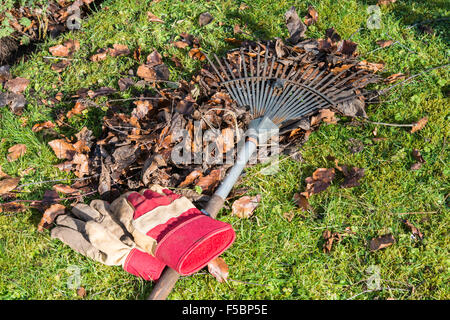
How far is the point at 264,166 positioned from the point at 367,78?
3.80 feet

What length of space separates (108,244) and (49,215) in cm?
59

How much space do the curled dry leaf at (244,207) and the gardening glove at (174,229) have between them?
244 mm

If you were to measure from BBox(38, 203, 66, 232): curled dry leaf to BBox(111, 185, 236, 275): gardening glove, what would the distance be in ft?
1.39

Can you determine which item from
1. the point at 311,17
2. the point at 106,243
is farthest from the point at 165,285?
the point at 311,17

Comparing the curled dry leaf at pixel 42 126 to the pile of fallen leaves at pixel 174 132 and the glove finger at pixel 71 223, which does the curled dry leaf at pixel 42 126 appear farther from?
the glove finger at pixel 71 223

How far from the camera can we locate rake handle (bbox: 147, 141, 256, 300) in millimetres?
2197

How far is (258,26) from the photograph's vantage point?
3.80 metres

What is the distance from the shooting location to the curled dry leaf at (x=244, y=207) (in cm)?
263

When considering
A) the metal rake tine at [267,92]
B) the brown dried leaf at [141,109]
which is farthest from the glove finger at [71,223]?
the metal rake tine at [267,92]

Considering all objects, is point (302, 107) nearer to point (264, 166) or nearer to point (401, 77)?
point (264, 166)

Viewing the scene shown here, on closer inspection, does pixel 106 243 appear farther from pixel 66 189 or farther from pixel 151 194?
pixel 66 189

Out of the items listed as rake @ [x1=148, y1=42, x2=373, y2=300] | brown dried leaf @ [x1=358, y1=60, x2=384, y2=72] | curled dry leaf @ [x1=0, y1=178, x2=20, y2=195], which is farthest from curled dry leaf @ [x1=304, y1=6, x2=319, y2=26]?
curled dry leaf @ [x1=0, y1=178, x2=20, y2=195]

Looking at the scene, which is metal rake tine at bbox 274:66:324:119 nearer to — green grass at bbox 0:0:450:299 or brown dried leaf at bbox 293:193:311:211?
green grass at bbox 0:0:450:299

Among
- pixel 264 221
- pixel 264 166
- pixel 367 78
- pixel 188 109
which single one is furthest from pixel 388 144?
pixel 188 109
